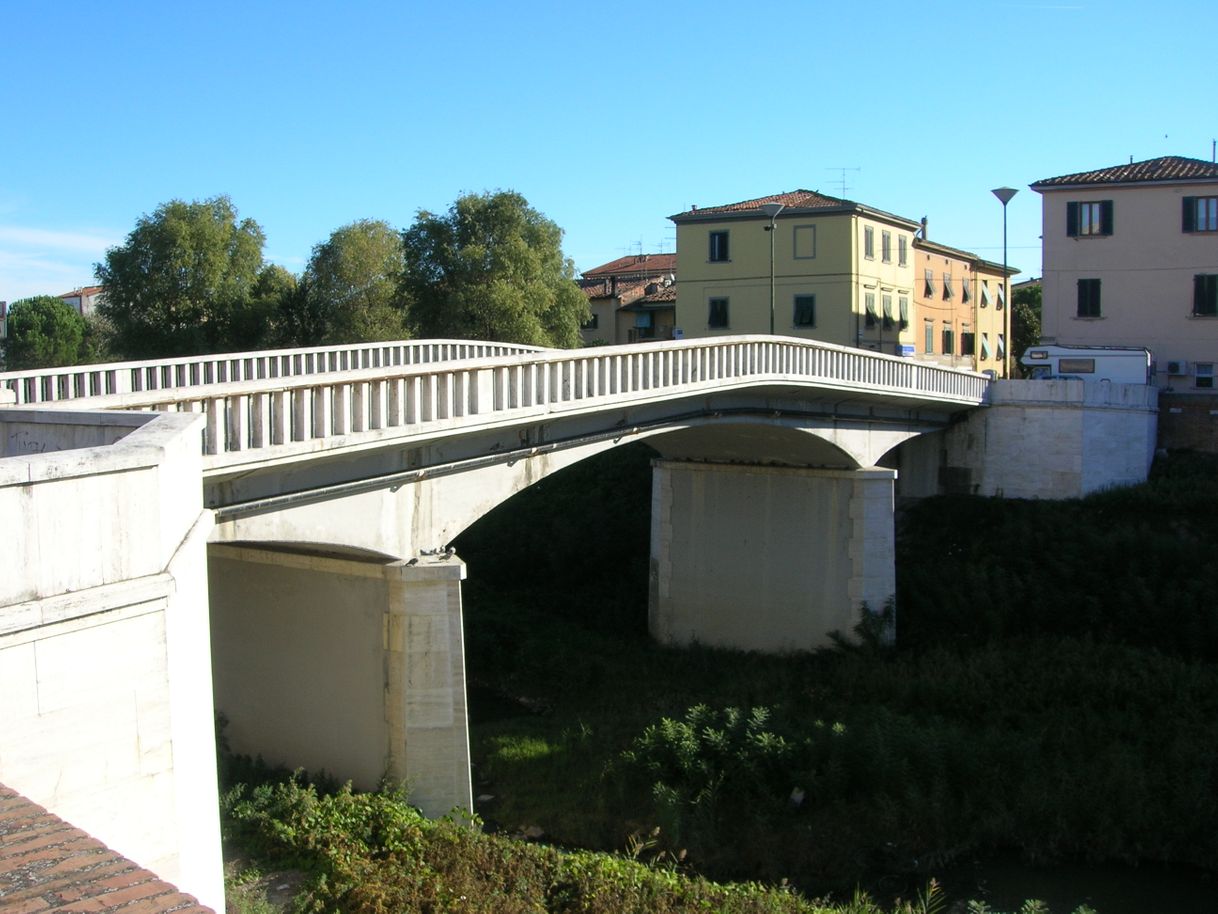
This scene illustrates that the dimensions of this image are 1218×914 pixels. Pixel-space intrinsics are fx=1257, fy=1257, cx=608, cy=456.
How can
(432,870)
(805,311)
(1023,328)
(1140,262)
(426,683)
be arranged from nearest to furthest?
(432,870) < (426,683) < (1140,262) < (805,311) < (1023,328)

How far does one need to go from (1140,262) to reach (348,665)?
29.7 meters

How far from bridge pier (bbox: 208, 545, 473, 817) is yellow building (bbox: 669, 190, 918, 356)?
1109 inches

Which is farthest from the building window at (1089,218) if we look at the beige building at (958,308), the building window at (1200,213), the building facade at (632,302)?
the building facade at (632,302)

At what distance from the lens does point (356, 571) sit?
15.6m

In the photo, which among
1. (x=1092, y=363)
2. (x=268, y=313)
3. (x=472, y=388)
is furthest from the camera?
(x=268, y=313)

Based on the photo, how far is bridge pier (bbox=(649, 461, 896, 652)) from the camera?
26672mm

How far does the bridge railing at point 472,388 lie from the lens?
11.8 metres

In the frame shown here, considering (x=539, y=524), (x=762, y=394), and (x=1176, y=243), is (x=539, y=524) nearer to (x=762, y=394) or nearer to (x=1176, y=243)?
(x=762, y=394)

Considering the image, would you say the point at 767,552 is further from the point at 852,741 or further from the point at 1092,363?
the point at 1092,363

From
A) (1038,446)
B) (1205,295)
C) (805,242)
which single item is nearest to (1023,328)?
(805,242)

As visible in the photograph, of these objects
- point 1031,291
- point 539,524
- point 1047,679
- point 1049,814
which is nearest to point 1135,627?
point 1047,679

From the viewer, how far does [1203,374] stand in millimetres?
36125

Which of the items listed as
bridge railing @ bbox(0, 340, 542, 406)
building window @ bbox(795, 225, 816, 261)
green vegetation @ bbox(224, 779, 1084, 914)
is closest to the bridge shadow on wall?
bridge railing @ bbox(0, 340, 542, 406)

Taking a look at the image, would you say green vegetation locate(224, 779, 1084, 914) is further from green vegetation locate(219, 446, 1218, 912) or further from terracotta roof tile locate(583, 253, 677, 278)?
terracotta roof tile locate(583, 253, 677, 278)
